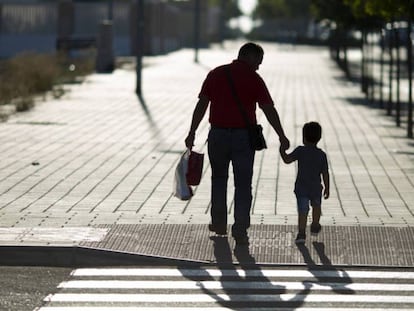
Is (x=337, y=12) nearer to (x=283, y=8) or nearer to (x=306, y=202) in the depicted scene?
(x=306, y=202)

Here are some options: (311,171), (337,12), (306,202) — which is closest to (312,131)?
(311,171)

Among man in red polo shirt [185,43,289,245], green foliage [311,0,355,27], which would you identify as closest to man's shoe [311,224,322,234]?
man in red polo shirt [185,43,289,245]

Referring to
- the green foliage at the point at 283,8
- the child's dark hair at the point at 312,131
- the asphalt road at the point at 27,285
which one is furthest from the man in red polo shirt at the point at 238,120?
the green foliage at the point at 283,8

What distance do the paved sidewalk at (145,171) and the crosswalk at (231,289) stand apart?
1.96 ft

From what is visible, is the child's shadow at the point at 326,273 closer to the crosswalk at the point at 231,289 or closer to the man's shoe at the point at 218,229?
the crosswalk at the point at 231,289

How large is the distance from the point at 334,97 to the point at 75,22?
150ft

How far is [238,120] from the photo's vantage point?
38.1 ft

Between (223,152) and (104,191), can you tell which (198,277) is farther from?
(104,191)

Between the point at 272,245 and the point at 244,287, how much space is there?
1672 millimetres

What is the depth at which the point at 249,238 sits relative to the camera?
38.4ft

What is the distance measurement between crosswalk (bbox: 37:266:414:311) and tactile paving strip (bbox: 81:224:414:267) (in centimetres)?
32

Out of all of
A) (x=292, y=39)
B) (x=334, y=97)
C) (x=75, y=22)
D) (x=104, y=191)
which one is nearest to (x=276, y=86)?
(x=334, y=97)

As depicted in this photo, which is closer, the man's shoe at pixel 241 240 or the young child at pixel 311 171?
the man's shoe at pixel 241 240

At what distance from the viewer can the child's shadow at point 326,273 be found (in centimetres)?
980
